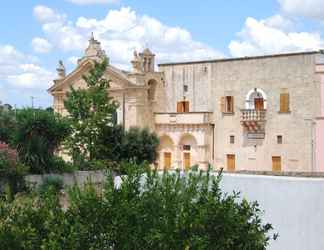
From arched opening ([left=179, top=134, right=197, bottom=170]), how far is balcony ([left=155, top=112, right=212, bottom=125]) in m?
1.04

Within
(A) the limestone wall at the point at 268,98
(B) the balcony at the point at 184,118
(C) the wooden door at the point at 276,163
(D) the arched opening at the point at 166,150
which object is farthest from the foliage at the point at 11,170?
(D) the arched opening at the point at 166,150

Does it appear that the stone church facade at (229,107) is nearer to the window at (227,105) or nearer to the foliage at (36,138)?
the window at (227,105)

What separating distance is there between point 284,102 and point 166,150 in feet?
30.8

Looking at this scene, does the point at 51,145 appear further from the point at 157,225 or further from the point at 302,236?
the point at 157,225

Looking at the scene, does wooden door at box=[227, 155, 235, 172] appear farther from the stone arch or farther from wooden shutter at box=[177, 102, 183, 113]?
wooden shutter at box=[177, 102, 183, 113]

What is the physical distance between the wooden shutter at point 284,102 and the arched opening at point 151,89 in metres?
9.50

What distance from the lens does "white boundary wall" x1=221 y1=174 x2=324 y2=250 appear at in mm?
10742

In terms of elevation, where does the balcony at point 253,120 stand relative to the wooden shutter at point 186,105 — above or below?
below

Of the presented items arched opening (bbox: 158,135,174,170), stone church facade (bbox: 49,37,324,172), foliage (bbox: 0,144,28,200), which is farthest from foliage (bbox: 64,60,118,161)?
foliage (bbox: 0,144,28,200)

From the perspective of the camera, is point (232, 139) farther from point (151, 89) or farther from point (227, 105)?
point (151, 89)

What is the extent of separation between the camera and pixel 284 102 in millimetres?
37656

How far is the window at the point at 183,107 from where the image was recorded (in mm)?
42688

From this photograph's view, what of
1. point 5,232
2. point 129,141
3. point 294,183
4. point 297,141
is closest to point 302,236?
point 294,183

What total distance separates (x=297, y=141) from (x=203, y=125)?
640 centimetres
